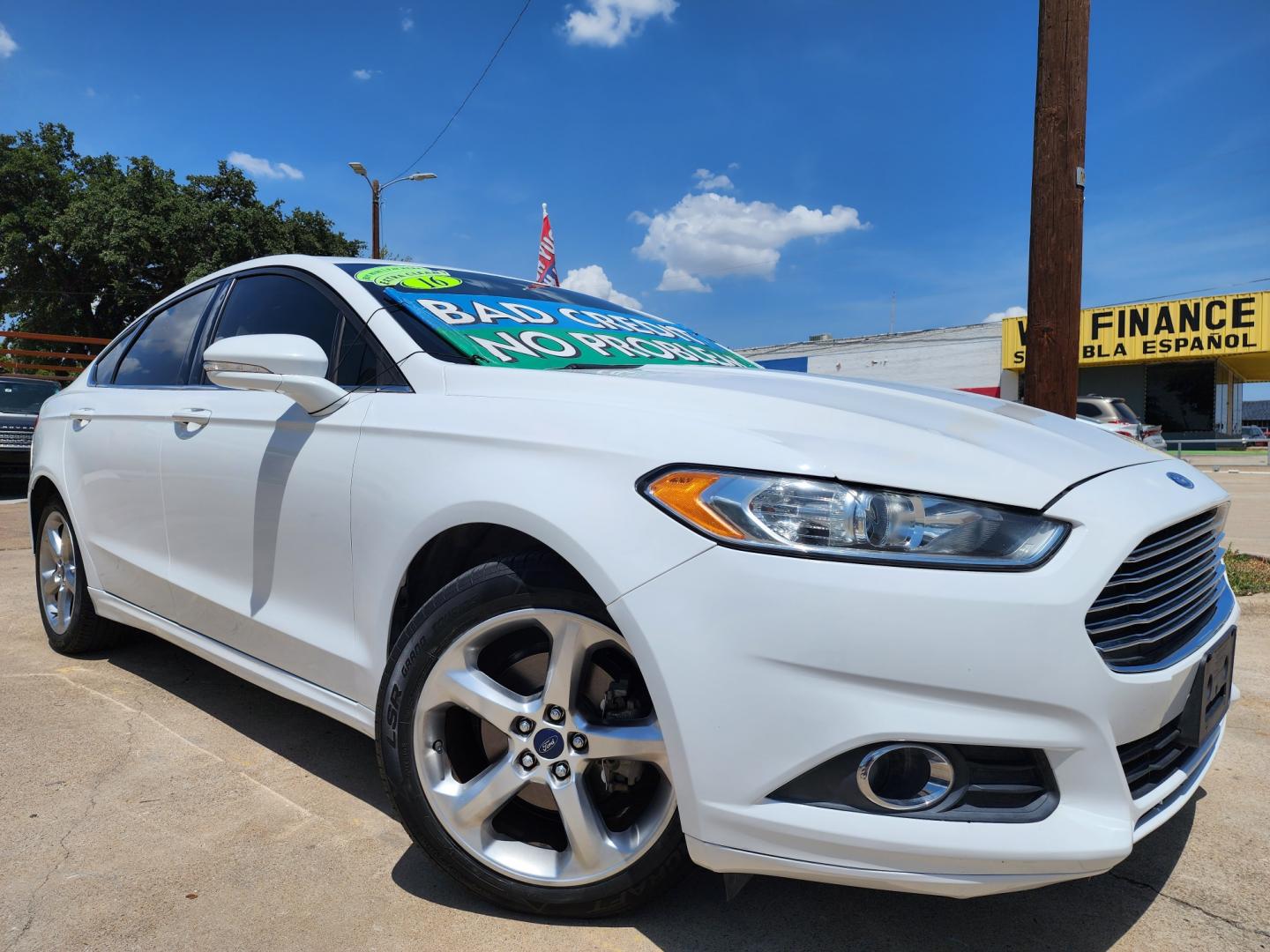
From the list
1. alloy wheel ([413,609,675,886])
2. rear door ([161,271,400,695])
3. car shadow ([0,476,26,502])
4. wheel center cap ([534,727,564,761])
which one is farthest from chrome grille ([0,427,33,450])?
wheel center cap ([534,727,564,761])

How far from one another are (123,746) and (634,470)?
219 cm

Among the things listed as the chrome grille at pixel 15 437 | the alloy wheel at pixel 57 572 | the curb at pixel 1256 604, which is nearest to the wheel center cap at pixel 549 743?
the alloy wheel at pixel 57 572

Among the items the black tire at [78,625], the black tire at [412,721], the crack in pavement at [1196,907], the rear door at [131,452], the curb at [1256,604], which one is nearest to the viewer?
the black tire at [412,721]

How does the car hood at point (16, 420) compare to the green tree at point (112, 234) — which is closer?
the car hood at point (16, 420)

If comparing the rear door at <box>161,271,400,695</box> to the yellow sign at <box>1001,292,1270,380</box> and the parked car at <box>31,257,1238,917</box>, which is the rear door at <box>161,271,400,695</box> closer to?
the parked car at <box>31,257,1238,917</box>

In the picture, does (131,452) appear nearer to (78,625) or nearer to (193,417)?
(193,417)

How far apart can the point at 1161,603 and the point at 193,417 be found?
2651 mm

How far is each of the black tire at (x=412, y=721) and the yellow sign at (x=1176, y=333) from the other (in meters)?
25.2

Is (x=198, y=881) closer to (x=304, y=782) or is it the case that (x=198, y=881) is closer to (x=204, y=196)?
(x=304, y=782)

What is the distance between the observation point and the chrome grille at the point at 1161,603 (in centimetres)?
151

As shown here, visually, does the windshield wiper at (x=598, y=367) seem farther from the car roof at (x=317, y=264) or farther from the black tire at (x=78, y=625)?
the black tire at (x=78, y=625)

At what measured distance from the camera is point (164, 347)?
11.0 ft

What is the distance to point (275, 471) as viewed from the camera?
2375mm

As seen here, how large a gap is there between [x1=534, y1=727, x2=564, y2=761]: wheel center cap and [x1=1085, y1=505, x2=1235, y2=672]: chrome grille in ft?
3.21
